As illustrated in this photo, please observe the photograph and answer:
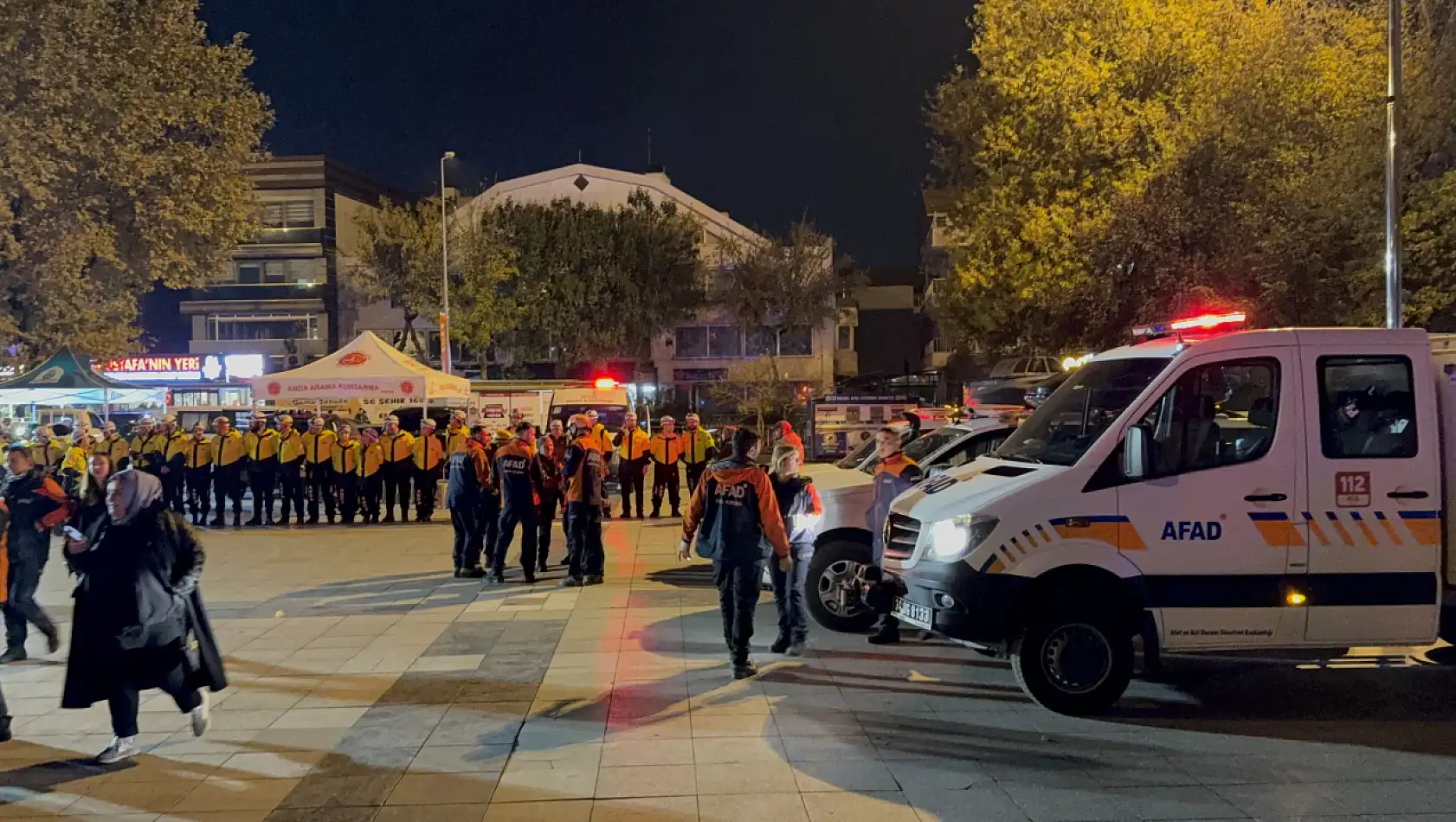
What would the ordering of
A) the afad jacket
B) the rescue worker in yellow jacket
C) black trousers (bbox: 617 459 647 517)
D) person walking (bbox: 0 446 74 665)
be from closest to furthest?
the afad jacket → person walking (bbox: 0 446 74 665) → the rescue worker in yellow jacket → black trousers (bbox: 617 459 647 517)

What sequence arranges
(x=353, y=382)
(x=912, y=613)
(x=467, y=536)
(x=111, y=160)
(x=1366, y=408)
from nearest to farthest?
(x=1366, y=408), (x=912, y=613), (x=467, y=536), (x=353, y=382), (x=111, y=160)

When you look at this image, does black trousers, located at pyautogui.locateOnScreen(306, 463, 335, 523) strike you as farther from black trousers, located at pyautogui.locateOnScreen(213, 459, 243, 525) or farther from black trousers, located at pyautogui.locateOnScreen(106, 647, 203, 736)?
black trousers, located at pyautogui.locateOnScreen(106, 647, 203, 736)

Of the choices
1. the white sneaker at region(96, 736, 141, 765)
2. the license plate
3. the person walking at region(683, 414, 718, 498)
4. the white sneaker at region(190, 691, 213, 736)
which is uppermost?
the person walking at region(683, 414, 718, 498)

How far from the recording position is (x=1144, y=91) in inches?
818

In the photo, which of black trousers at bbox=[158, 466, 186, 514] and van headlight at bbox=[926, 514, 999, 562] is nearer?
van headlight at bbox=[926, 514, 999, 562]

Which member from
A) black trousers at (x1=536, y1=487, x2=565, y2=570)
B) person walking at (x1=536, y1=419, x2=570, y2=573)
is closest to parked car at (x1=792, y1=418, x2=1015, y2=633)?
person walking at (x1=536, y1=419, x2=570, y2=573)

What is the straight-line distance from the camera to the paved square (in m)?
4.89

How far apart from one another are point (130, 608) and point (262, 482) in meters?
11.2

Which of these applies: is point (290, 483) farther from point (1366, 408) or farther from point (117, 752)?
point (1366, 408)

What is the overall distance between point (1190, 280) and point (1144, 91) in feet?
16.0

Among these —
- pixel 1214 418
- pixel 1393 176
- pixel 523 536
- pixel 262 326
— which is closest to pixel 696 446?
pixel 523 536

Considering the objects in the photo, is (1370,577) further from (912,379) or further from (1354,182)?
(912,379)

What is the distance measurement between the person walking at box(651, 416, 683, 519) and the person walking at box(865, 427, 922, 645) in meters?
7.67

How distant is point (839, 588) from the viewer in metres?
8.34
